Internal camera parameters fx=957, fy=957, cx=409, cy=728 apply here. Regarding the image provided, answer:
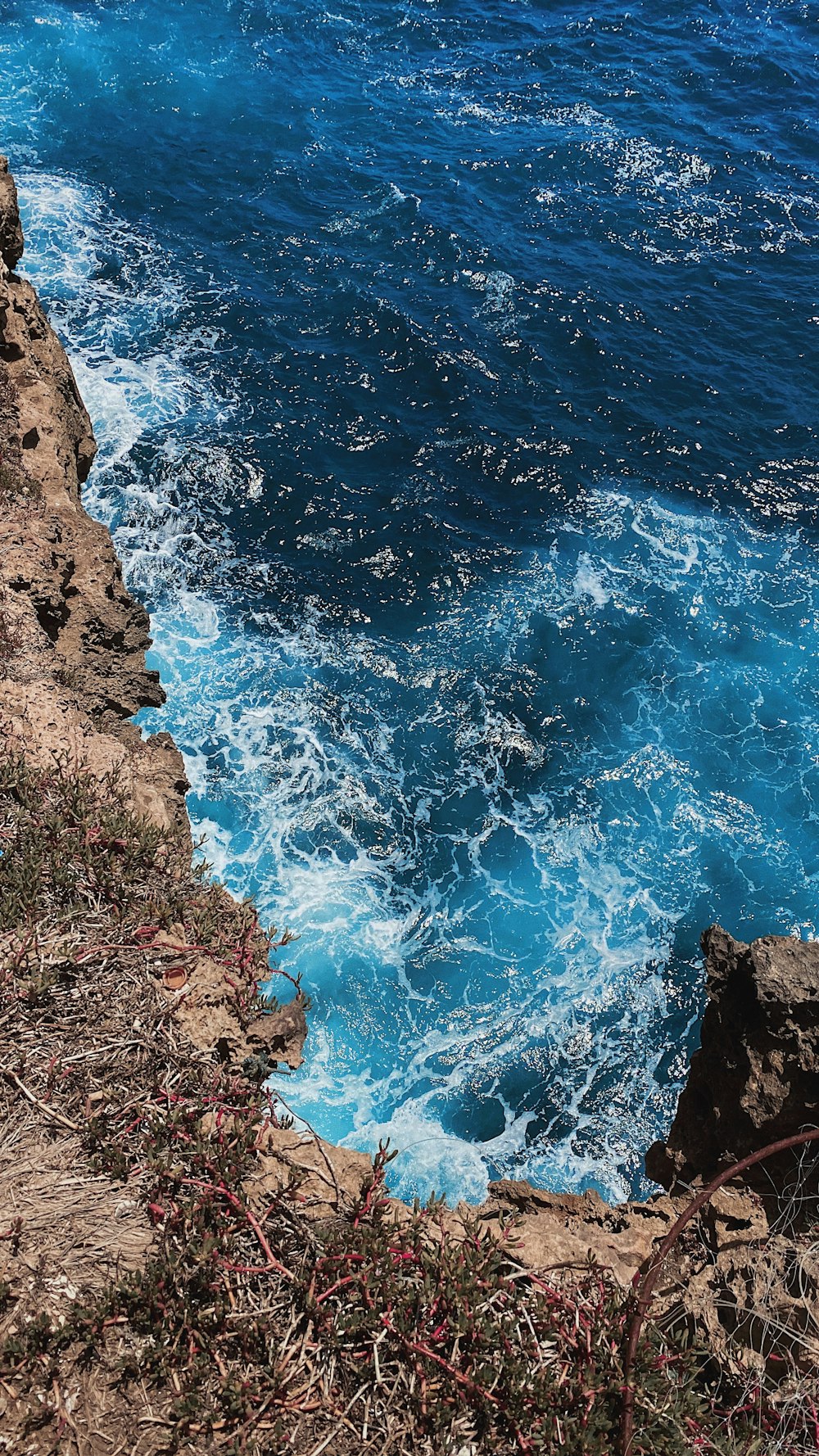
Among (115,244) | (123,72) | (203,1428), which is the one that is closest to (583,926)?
(203,1428)

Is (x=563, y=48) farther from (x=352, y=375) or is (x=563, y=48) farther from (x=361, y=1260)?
(x=361, y=1260)

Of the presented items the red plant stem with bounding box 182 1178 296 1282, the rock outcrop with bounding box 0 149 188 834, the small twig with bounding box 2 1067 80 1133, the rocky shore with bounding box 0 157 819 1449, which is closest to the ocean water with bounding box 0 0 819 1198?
the rock outcrop with bounding box 0 149 188 834

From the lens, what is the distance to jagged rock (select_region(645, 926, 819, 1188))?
21.0 ft

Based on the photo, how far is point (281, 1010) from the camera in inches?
240

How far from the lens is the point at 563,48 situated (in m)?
30.2

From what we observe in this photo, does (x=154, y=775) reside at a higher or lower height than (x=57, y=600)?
lower

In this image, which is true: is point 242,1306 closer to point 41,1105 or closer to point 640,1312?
point 41,1105

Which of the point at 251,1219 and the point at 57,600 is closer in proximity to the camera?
the point at 251,1219

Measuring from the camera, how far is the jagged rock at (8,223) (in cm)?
1112

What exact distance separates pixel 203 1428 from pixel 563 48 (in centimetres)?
3619

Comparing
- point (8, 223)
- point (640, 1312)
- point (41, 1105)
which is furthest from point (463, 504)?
point (640, 1312)

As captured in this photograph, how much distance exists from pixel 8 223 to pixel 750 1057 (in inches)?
467

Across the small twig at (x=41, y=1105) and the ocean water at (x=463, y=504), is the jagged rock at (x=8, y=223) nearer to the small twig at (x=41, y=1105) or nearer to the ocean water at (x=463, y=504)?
the ocean water at (x=463, y=504)

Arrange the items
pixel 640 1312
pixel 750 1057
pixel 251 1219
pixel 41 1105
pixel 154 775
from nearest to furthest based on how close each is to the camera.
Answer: pixel 640 1312, pixel 251 1219, pixel 41 1105, pixel 750 1057, pixel 154 775
